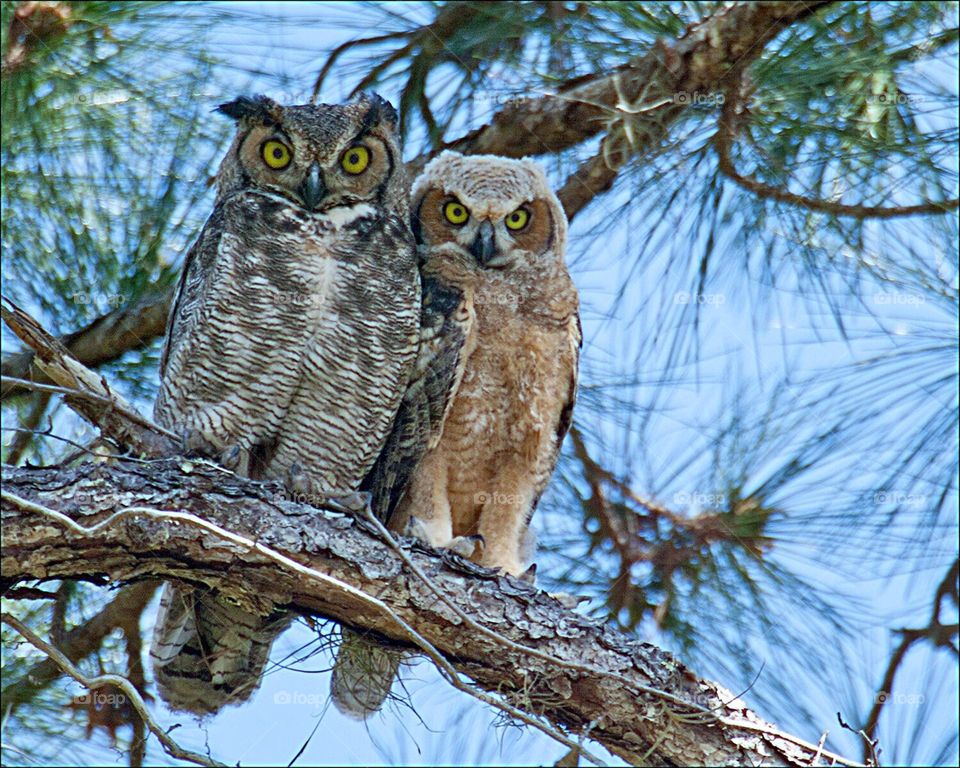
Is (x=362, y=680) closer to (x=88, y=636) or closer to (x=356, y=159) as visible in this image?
(x=88, y=636)

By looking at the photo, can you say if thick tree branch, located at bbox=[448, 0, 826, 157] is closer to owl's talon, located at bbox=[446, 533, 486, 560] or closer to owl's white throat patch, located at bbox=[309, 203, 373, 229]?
owl's white throat patch, located at bbox=[309, 203, 373, 229]

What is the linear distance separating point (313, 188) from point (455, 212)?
40 cm

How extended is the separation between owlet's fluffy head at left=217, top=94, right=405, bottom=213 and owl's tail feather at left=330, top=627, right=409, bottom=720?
42.7 inches

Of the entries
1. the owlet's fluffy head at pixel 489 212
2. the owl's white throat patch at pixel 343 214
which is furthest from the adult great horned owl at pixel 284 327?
the owlet's fluffy head at pixel 489 212

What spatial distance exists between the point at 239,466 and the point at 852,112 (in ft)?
6.28

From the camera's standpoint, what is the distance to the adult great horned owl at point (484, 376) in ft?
9.44

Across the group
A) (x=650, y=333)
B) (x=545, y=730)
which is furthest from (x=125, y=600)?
(x=650, y=333)

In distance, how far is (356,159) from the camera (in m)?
2.91

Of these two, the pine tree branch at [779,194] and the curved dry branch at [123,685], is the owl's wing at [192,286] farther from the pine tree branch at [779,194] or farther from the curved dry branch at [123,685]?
the pine tree branch at [779,194]

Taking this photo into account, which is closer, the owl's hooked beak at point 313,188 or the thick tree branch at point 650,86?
the owl's hooked beak at point 313,188

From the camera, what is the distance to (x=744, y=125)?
311 cm

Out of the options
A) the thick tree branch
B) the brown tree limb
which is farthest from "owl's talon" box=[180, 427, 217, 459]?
the brown tree limb

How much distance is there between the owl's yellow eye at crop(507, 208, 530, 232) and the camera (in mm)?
2988

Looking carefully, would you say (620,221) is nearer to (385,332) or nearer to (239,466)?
(385,332)
